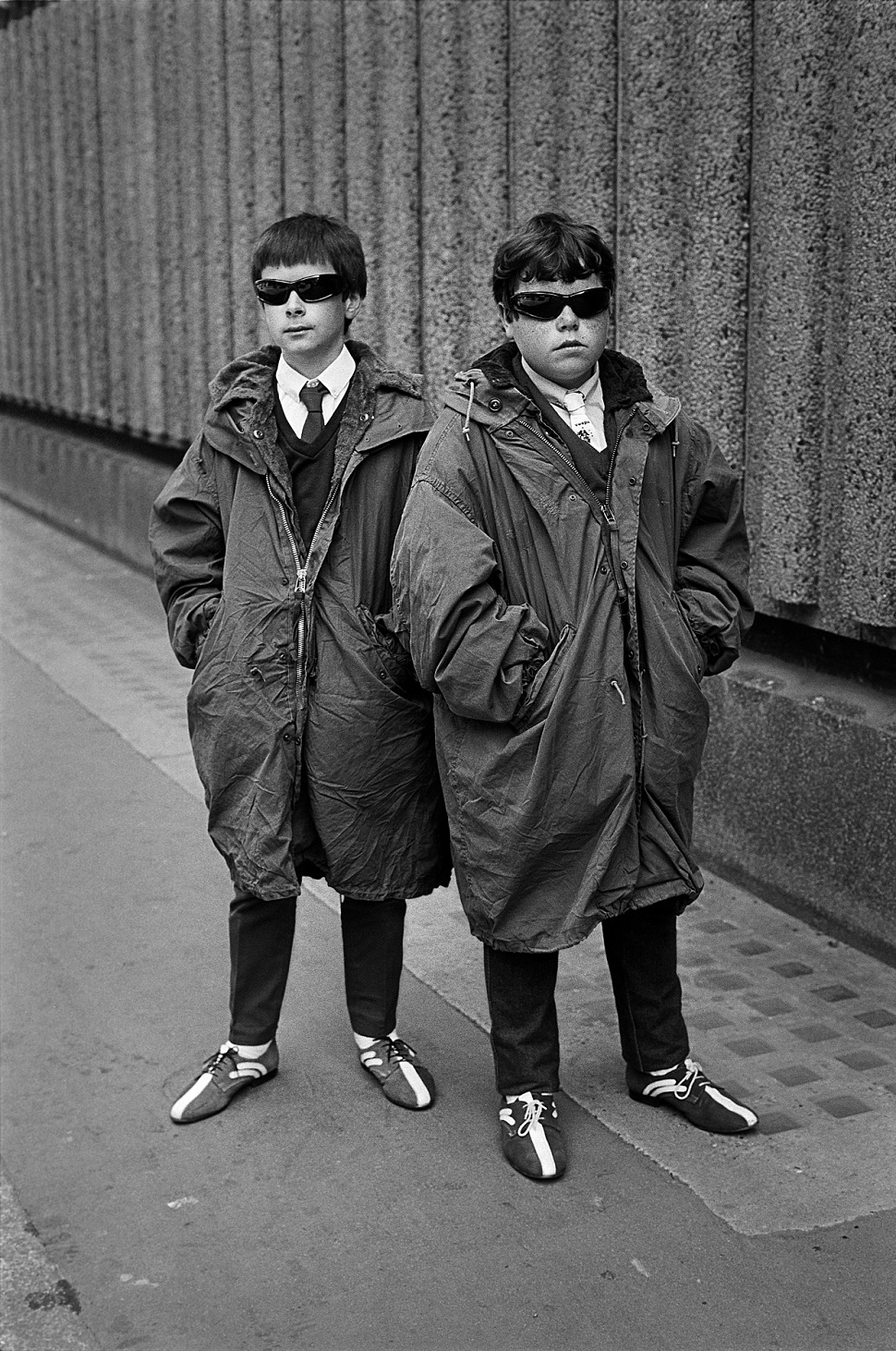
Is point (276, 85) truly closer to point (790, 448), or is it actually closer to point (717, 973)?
point (790, 448)

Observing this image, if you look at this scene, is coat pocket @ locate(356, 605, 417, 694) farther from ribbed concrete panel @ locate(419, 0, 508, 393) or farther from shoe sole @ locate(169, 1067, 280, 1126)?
ribbed concrete panel @ locate(419, 0, 508, 393)

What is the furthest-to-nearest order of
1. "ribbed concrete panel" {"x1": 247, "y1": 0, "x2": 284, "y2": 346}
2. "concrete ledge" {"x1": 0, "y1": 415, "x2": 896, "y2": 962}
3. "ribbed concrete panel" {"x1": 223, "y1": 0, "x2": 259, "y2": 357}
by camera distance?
"ribbed concrete panel" {"x1": 223, "y1": 0, "x2": 259, "y2": 357}, "ribbed concrete panel" {"x1": 247, "y1": 0, "x2": 284, "y2": 346}, "concrete ledge" {"x1": 0, "y1": 415, "x2": 896, "y2": 962}

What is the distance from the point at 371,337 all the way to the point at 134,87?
345 cm

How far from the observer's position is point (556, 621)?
335 centimetres

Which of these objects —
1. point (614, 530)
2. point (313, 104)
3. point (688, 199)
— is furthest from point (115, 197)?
point (614, 530)

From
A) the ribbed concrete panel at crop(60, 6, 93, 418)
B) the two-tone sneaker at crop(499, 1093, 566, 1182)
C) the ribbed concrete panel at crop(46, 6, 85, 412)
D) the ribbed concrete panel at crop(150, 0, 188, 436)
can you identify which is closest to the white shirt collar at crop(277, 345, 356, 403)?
the two-tone sneaker at crop(499, 1093, 566, 1182)

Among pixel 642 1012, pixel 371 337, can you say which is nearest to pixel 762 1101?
pixel 642 1012

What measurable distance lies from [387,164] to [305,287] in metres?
3.72

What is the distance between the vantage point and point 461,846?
11.5ft

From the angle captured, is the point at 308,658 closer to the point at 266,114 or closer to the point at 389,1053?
the point at 389,1053

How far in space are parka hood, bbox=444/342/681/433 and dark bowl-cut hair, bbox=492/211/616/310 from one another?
0.13 meters

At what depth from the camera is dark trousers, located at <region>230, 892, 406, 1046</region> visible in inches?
150

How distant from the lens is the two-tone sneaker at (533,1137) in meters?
3.47

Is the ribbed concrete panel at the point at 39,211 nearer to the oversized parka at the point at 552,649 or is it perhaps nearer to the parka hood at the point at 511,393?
the parka hood at the point at 511,393
